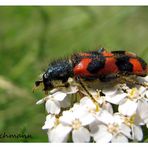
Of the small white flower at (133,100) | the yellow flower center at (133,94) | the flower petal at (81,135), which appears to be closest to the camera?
the flower petal at (81,135)

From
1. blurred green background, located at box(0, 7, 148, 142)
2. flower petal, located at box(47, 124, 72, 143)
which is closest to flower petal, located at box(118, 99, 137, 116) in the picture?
flower petal, located at box(47, 124, 72, 143)

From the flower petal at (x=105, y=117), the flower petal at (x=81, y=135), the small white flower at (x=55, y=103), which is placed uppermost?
the small white flower at (x=55, y=103)

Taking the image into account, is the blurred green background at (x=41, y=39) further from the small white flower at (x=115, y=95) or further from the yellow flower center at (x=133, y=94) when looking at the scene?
the yellow flower center at (x=133, y=94)

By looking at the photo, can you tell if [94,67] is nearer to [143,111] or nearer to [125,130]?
[143,111]

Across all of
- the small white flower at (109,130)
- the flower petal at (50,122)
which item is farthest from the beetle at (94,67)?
the small white flower at (109,130)

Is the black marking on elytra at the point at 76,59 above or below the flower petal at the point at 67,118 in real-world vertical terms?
above

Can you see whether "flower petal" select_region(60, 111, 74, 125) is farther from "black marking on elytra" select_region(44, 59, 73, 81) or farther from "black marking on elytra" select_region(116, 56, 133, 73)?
"black marking on elytra" select_region(116, 56, 133, 73)

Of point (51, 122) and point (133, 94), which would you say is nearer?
point (51, 122)

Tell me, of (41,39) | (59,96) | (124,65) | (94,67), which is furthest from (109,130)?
(41,39)
